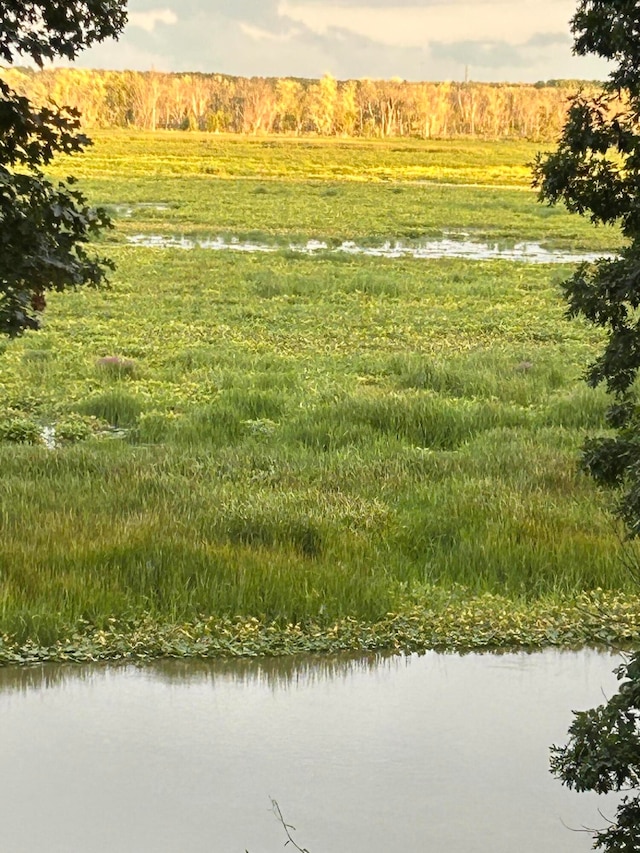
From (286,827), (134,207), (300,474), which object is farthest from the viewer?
(134,207)

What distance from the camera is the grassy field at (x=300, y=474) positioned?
815 cm

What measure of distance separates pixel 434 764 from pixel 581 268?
2.85m

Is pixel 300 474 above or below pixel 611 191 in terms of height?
below

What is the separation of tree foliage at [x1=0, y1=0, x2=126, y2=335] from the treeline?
14039 cm

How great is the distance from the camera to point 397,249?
35.8 m

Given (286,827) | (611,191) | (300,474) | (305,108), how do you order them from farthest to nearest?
(305,108) → (300,474) → (611,191) → (286,827)

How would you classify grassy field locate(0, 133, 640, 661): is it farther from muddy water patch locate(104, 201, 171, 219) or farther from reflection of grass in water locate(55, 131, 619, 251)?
muddy water patch locate(104, 201, 171, 219)

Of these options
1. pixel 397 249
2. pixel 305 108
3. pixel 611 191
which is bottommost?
pixel 397 249

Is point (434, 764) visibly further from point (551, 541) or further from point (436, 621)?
point (551, 541)

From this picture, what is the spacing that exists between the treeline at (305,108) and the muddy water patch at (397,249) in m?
110

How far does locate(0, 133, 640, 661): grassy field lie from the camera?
26.7ft

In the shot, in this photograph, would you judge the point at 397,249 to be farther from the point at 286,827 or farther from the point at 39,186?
the point at 286,827

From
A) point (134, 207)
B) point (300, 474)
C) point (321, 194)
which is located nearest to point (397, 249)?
point (134, 207)

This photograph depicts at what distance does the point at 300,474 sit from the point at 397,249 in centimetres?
2546
